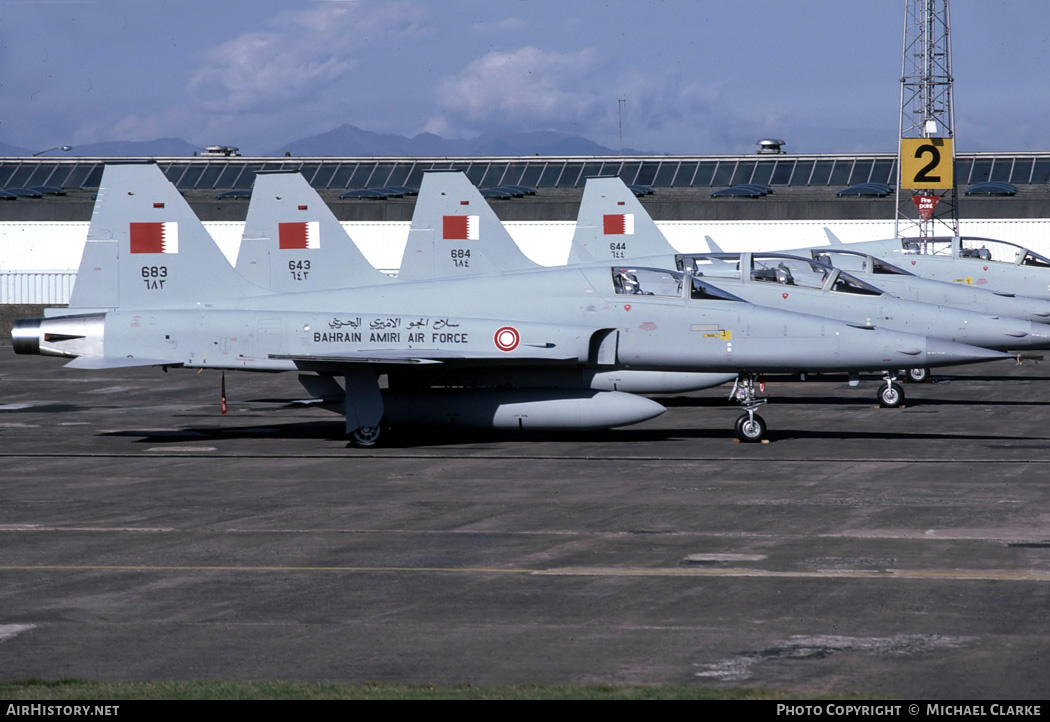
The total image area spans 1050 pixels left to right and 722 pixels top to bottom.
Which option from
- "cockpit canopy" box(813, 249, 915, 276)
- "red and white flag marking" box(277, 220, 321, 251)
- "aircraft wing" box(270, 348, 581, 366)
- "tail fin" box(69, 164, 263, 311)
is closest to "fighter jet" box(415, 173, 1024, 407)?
"cockpit canopy" box(813, 249, 915, 276)

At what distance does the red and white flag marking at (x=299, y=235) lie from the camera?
22594 mm

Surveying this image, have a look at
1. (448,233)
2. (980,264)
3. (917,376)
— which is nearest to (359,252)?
(448,233)

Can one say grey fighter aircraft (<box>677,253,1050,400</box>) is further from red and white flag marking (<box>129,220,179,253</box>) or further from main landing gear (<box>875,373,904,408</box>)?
red and white flag marking (<box>129,220,179,253</box>)

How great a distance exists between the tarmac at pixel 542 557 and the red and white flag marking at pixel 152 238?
10.5ft

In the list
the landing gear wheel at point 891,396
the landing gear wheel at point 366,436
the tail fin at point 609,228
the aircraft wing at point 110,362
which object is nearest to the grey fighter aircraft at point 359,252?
the landing gear wheel at point 366,436

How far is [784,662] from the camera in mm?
7812

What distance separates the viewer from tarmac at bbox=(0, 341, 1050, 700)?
793 cm

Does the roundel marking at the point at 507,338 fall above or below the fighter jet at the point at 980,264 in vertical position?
below

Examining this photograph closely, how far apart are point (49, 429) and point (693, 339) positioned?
1168 cm

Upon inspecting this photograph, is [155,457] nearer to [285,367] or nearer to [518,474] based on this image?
[285,367]

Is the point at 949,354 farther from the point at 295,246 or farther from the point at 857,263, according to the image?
the point at 295,246

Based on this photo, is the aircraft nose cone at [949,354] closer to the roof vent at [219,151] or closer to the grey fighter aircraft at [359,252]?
the grey fighter aircraft at [359,252]

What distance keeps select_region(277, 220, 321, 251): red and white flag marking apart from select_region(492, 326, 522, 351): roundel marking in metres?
5.16

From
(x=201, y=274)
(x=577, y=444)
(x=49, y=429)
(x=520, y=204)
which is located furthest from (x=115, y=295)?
(x=520, y=204)
